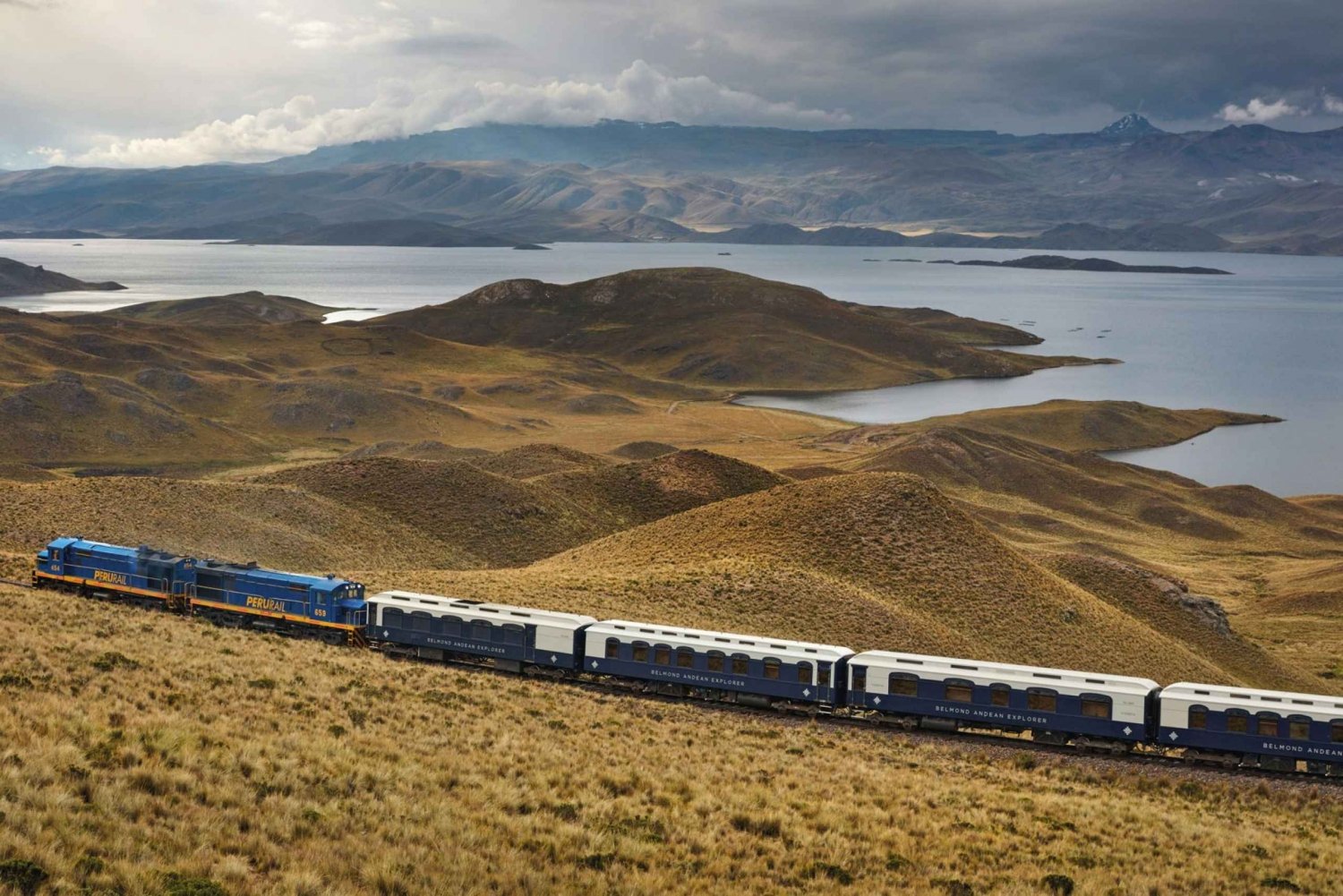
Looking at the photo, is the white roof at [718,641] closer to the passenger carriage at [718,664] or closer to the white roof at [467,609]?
the passenger carriage at [718,664]

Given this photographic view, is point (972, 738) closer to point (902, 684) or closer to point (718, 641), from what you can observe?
point (902, 684)

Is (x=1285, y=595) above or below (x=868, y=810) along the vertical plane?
below

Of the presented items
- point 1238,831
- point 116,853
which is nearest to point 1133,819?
point 1238,831

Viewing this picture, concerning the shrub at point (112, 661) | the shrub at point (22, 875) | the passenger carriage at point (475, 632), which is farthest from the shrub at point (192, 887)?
the passenger carriage at point (475, 632)

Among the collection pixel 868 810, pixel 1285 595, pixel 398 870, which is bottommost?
pixel 1285 595

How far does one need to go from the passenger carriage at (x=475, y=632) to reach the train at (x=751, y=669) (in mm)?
48

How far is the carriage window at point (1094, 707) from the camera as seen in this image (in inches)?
1407

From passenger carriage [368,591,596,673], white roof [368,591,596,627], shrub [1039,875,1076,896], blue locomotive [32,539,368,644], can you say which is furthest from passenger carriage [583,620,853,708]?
shrub [1039,875,1076,896]

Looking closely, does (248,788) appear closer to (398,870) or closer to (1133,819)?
(398,870)

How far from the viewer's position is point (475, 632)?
40.7m

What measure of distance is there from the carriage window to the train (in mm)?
28

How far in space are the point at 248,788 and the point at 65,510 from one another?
5187 centimetres

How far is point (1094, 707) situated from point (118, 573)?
3590cm

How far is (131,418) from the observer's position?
139m
